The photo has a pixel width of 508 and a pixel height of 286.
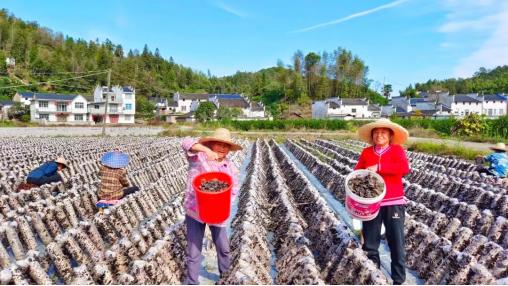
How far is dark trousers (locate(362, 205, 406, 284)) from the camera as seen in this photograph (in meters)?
3.93

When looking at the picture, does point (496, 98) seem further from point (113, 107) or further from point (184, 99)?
point (113, 107)

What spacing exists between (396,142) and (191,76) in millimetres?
104857

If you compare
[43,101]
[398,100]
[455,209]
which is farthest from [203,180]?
[398,100]

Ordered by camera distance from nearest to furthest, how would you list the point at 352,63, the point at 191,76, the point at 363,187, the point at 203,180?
the point at 203,180 < the point at 363,187 < the point at 352,63 < the point at 191,76

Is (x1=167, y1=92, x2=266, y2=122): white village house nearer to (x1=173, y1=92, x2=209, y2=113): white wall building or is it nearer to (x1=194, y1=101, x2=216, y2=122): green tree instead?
(x1=173, y1=92, x2=209, y2=113): white wall building

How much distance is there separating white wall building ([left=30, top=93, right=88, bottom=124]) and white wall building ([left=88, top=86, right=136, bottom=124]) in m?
1.29

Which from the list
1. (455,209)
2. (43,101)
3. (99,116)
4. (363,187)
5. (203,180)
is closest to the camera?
(203,180)

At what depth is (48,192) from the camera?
24.3 feet

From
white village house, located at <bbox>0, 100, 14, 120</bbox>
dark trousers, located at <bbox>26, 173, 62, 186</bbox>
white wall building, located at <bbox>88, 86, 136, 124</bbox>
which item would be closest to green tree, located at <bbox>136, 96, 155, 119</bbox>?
white wall building, located at <bbox>88, 86, 136, 124</bbox>

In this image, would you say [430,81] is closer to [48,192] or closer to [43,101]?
[43,101]

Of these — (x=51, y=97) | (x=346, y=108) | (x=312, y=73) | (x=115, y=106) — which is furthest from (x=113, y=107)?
(x=312, y=73)

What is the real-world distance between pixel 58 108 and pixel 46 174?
52.7 m

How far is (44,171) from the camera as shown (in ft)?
25.5

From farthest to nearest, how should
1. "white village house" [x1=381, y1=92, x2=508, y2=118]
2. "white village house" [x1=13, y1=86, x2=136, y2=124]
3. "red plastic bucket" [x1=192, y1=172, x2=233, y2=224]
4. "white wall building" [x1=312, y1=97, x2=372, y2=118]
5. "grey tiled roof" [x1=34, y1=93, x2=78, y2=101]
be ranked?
"white village house" [x1=381, y1=92, x2=508, y2=118] → "white wall building" [x1=312, y1=97, x2=372, y2=118] → "white village house" [x1=13, y1=86, x2=136, y2=124] → "grey tiled roof" [x1=34, y1=93, x2=78, y2=101] → "red plastic bucket" [x1=192, y1=172, x2=233, y2=224]
